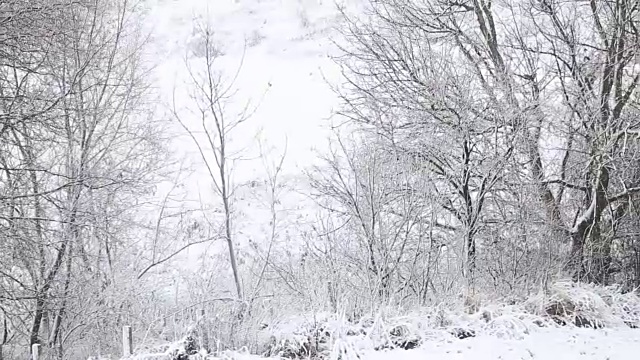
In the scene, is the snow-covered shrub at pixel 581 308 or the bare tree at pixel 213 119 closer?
the snow-covered shrub at pixel 581 308

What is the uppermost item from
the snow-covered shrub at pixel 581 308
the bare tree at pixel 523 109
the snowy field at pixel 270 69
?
the snowy field at pixel 270 69

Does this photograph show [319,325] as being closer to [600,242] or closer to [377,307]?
[377,307]

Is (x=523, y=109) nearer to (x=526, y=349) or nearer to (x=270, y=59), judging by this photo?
(x=526, y=349)

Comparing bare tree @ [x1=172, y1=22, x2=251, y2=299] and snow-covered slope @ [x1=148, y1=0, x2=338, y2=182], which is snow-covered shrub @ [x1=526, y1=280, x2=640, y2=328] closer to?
bare tree @ [x1=172, y1=22, x2=251, y2=299]

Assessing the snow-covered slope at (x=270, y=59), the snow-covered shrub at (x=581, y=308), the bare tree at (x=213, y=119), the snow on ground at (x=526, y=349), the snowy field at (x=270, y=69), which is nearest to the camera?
the snow on ground at (x=526, y=349)

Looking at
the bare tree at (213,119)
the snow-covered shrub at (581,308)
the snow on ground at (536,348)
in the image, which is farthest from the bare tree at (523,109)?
the bare tree at (213,119)

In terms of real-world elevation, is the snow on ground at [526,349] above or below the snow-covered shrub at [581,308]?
below

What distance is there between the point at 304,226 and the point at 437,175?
5.30 meters

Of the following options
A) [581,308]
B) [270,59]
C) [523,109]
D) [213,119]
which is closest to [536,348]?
[581,308]

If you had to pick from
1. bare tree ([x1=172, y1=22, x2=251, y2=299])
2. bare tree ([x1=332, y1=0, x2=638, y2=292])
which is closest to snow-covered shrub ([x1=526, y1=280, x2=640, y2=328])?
bare tree ([x1=332, y1=0, x2=638, y2=292])

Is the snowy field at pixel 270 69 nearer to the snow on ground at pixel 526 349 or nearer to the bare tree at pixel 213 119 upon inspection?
the bare tree at pixel 213 119

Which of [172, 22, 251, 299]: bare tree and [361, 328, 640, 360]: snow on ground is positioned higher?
[172, 22, 251, 299]: bare tree

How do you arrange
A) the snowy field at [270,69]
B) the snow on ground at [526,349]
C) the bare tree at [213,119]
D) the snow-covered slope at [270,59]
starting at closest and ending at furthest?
1. the snow on ground at [526,349]
2. the bare tree at [213,119]
3. the snowy field at [270,69]
4. the snow-covered slope at [270,59]

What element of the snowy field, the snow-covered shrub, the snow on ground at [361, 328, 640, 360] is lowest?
the snow on ground at [361, 328, 640, 360]
